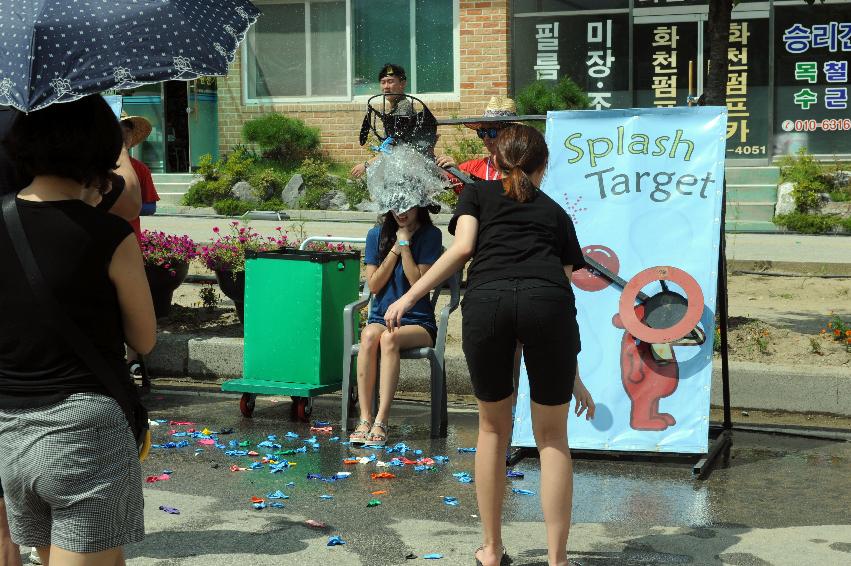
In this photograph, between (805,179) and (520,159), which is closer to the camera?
(520,159)

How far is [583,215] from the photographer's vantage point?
250 inches

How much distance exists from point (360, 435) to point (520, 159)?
2.62m

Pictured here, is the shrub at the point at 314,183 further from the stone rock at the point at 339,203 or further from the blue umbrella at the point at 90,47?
the blue umbrella at the point at 90,47

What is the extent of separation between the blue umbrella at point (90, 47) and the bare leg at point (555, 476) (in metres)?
1.75

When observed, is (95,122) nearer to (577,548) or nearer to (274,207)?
(577,548)

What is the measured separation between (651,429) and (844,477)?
3.22 ft

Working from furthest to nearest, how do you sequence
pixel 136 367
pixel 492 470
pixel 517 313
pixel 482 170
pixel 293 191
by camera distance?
1. pixel 293 191
2. pixel 136 367
3. pixel 482 170
4. pixel 492 470
5. pixel 517 313

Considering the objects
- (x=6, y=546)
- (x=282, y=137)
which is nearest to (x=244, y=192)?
(x=282, y=137)

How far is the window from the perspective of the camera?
19.4 metres

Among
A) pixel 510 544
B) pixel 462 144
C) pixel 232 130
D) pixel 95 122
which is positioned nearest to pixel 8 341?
pixel 95 122

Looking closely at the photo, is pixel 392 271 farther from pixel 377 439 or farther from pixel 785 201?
pixel 785 201

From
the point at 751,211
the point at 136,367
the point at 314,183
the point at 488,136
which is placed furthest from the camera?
the point at 314,183

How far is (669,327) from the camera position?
603cm

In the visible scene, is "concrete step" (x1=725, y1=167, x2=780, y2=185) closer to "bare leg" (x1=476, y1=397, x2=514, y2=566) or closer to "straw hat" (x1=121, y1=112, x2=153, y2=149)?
"straw hat" (x1=121, y1=112, x2=153, y2=149)
